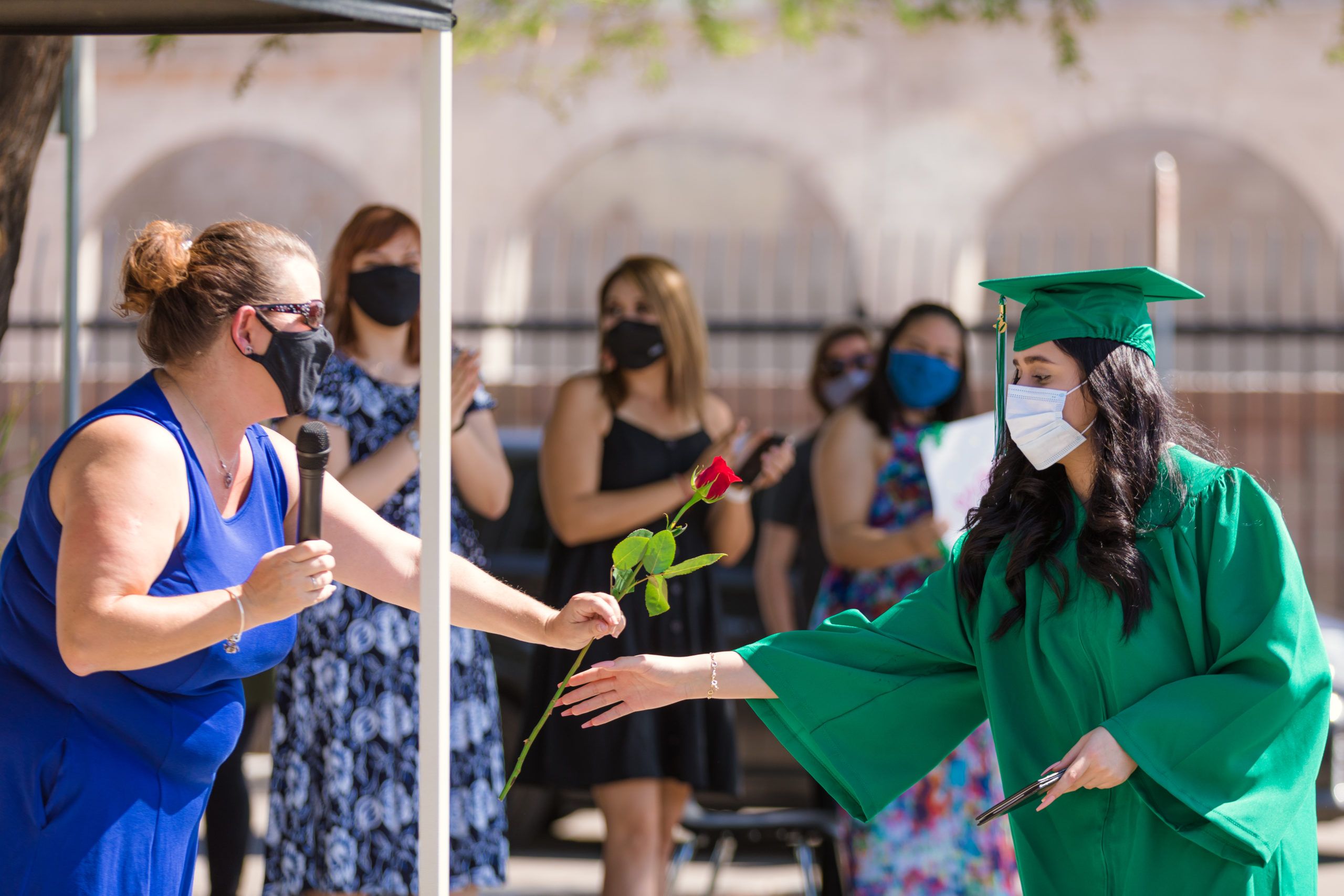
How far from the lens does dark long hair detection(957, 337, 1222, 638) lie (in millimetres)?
2426

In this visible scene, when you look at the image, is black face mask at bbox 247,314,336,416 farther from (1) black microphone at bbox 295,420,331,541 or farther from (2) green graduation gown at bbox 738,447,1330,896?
(2) green graduation gown at bbox 738,447,1330,896

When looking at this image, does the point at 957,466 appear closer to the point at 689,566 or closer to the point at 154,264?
the point at 689,566

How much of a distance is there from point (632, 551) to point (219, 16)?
124 cm

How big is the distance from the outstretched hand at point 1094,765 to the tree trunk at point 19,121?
2536 millimetres

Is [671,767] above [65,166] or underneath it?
underneath

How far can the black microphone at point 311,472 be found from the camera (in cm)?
209

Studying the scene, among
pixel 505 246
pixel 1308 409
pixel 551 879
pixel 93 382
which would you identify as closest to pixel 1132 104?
pixel 1308 409

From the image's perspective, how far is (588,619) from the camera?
2.59 meters

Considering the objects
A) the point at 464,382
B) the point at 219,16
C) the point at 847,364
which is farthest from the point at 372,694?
the point at 847,364

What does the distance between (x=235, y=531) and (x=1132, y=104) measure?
47.9 feet

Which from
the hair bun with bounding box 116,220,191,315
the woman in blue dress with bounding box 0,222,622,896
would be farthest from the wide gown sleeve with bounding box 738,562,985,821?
the hair bun with bounding box 116,220,191,315

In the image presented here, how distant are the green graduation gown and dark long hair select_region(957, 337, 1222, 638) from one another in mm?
24

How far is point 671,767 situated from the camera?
159 inches

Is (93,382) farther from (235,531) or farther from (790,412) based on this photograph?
(235,531)
